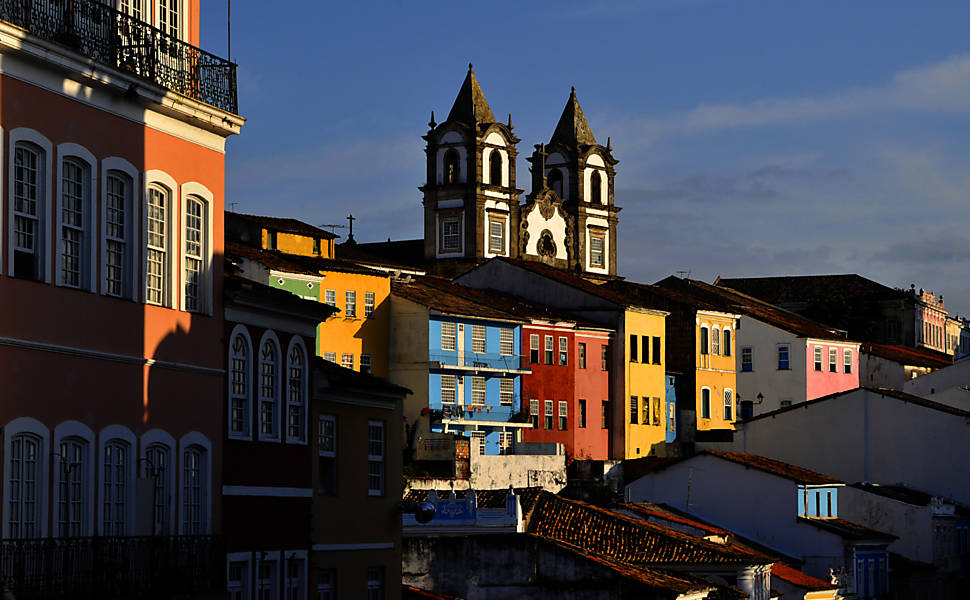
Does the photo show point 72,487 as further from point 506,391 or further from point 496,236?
point 496,236

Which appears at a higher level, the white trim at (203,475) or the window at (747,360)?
the window at (747,360)

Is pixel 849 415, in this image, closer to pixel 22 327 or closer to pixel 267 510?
pixel 267 510

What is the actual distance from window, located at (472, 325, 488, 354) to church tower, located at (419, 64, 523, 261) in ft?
121

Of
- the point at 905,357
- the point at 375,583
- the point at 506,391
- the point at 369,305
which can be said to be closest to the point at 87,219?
Result: the point at 375,583

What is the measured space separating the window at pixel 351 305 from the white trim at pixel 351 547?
136ft

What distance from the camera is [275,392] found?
3253 centimetres

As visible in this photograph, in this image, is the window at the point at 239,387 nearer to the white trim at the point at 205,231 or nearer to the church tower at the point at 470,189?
the white trim at the point at 205,231

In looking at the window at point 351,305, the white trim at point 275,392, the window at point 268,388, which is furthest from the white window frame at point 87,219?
the window at point 351,305

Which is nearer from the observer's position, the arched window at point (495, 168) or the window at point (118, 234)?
the window at point (118, 234)

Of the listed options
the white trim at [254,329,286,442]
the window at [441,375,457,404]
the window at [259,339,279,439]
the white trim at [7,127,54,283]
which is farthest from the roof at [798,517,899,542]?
the white trim at [7,127,54,283]

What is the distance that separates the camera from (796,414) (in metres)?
84.2

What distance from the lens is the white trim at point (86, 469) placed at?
26156mm

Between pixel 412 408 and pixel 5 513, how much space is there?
53908 mm

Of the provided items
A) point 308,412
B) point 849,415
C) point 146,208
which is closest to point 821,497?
point 849,415
